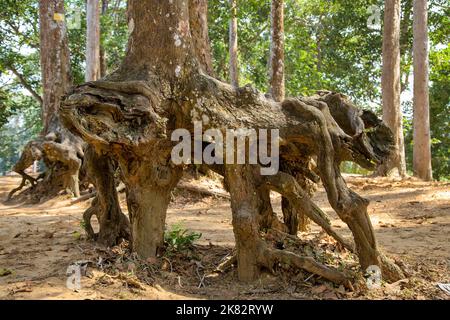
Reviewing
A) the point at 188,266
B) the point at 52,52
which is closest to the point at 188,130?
the point at 188,266

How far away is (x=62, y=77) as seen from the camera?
35.0ft

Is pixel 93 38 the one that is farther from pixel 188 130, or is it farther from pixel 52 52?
pixel 188 130

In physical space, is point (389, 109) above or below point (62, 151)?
above

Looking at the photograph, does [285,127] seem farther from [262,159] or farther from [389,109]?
[389,109]

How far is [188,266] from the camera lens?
4508 mm

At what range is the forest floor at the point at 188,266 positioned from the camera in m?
3.73

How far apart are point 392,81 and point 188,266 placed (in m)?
8.65

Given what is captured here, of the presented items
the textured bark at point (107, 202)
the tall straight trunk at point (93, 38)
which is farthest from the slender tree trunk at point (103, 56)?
the textured bark at point (107, 202)

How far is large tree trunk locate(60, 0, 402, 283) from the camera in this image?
13.1 ft

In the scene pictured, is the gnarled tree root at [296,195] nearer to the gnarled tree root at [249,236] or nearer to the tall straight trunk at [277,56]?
the gnarled tree root at [249,236]

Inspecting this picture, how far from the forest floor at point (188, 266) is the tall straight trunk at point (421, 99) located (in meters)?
3.57

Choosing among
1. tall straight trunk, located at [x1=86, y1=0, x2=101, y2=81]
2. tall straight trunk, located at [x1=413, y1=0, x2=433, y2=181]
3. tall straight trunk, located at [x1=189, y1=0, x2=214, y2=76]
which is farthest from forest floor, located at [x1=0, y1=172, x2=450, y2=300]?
tall straight trunk, located at [x1=86, y1=0, x2=101, y2=81]
